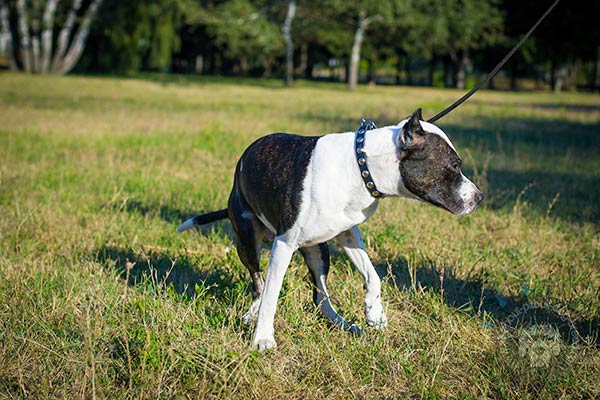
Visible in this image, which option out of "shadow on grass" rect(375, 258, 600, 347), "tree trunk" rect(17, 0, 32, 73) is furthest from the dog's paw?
"tree trunk" rect(17, 0, 32, 73)

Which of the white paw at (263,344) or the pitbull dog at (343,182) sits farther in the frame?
the white paw at (263,344)

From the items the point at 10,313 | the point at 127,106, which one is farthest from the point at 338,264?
the point at 127,106

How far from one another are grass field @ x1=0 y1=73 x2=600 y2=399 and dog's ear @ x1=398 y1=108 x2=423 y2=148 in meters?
1.12

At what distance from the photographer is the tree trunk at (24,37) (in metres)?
34.5

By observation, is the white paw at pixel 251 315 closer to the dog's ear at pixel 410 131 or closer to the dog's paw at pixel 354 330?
the dog's paw at pixel 354 330

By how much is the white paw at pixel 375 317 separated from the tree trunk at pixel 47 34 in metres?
36.3

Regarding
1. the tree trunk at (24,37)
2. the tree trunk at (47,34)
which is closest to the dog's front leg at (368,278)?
the tree trunk at (24,37)

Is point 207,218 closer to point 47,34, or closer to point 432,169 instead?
point 432,169

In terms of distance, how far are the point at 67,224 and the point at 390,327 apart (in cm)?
348

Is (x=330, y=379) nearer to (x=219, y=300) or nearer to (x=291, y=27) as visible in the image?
(x=219, y=300)

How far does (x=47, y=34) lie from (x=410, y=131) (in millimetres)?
37547

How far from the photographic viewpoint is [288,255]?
10.9 feet

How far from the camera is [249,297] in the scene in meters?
4.05

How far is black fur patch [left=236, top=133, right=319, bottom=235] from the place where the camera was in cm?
329
